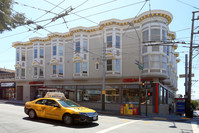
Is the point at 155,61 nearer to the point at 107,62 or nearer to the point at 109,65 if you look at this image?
the point at 109,65

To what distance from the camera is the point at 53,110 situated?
10102 mm

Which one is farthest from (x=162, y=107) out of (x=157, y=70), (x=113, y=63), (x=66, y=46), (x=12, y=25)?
(x=12, y=25)

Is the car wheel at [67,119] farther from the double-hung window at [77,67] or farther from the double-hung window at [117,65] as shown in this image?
the double-hung window at [77,67]

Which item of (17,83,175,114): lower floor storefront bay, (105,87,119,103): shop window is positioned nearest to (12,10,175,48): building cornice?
(17,83,175,114): lower floor storefront bay

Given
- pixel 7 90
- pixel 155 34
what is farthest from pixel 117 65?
pixel 7 90

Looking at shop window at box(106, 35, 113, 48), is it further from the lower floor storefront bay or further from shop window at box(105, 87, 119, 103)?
shop window at box(105, 87, 119, 103)

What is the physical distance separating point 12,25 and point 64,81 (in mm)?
18901

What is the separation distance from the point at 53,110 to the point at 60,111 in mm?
555

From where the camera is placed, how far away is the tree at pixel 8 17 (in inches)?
409

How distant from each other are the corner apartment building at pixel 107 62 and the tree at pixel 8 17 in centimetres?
1121

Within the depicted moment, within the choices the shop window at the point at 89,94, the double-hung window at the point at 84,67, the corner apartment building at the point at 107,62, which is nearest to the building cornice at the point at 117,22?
the corner apartment building at the point at 107,62

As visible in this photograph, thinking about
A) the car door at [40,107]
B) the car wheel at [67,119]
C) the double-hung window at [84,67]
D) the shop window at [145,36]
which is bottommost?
the car wheel at [67,119]

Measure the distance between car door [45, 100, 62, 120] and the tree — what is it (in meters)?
5.42

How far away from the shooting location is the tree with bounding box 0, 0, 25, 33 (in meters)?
10.4
